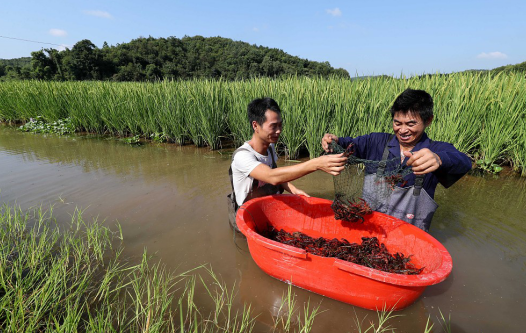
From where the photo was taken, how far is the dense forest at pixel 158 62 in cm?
3416

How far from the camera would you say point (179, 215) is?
9.53 feet

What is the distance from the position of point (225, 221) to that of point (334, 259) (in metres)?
1.48

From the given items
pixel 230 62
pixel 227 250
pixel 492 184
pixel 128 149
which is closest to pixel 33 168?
pixel 128 149

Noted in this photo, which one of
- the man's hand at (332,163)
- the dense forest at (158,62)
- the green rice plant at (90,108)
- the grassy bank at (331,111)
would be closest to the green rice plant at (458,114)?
the grassy bank at (331,111)

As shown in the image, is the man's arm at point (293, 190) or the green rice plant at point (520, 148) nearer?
the man's arm at point (293, 190)

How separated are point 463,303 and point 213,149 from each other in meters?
4.63

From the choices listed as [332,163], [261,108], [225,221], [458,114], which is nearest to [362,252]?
[332,163]

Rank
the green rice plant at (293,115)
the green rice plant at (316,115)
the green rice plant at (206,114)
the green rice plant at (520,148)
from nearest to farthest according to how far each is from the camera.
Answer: the green rice plant at (520,148) < the green rice plant at (316,115) < the green rice plant at (293,115) < the green rice plant at (206,114)

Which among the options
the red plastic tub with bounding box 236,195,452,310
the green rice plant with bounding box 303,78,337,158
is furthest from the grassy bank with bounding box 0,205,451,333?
the green rice plant with bounding box 303,78,337,158

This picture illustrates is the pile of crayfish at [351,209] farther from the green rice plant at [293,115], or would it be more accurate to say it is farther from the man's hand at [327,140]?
the green rice plant at [293,115]

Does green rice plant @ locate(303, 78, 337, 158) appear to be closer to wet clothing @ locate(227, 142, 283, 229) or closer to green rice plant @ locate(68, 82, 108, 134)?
wet clothing @ locate(227, 142, 283, 229)

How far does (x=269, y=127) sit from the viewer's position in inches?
82.1

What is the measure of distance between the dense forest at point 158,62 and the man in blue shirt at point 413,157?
31.3 meters

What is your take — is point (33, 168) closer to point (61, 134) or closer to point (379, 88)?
point (61, 134)
